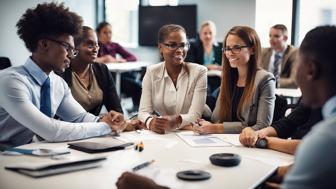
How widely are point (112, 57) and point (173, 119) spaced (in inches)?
201

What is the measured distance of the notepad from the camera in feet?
5.38

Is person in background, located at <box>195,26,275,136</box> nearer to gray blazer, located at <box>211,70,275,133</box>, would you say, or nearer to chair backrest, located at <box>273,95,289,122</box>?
gray blazer, located at <box>211,70,275,133</box>

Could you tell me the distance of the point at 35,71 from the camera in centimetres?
238

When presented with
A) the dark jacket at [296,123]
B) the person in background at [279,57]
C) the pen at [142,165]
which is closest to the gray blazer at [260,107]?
the dark jacket at [296,123]

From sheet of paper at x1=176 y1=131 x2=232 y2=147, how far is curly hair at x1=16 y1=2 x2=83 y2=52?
3.00ft

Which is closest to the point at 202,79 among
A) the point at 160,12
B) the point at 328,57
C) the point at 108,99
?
the point at 108,99

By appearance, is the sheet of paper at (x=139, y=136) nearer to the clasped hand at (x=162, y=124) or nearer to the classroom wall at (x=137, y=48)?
the clasped hand at (x=162, y=124)

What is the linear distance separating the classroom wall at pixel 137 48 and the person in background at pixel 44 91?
12.8 ft

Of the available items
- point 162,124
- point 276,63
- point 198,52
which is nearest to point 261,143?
point 162,124

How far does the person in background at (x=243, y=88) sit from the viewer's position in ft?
8.77

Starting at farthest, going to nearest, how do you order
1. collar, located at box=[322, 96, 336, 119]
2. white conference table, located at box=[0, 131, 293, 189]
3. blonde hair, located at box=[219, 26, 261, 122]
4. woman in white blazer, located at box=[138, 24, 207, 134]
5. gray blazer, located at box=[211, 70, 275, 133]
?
woman in white blazer, located at box=[138, 24, 207, 134]
blonde hair, located at box=[219, 26, 261, 122]
gray blazer, located at box=[211, 70, 275, 133]
white conference table, located at box=[0, 131, 293, 189]
collar, located at box=[322, 96, 336, 119]

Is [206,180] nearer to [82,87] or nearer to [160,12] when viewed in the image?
[82,87]

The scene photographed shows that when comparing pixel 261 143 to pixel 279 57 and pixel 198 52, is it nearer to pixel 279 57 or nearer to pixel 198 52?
pixel 279 57

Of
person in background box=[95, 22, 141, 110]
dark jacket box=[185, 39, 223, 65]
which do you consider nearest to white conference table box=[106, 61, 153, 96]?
person in background box=[95, 22, 141, 110]
